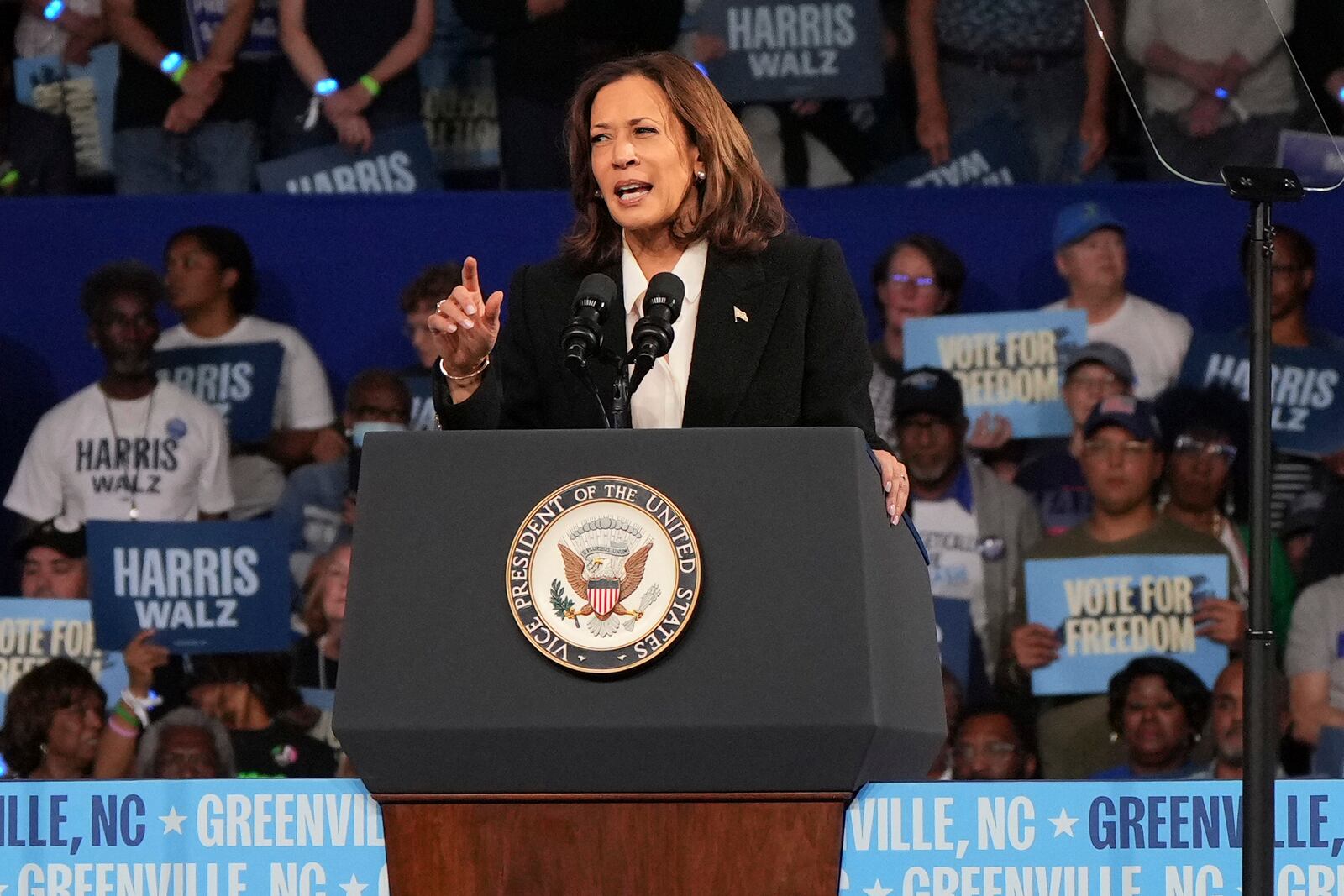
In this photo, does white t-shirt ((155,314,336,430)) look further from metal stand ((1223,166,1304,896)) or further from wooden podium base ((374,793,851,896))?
wooden podium base ((374,793,851,896))

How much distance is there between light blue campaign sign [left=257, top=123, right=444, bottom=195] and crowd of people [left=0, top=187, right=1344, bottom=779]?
0.27 metres

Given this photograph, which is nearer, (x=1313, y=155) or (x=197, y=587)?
(x=1313, y=155)

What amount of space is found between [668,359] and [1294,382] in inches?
128

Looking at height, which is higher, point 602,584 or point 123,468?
point 123,468

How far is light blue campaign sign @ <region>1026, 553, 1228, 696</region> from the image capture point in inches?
176

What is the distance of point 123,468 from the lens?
15.7ft

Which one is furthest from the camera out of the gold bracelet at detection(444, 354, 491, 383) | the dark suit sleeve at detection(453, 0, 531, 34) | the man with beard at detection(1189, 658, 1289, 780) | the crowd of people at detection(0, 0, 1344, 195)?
the dark suit sleeve at detection(453, 0, 531, 34)

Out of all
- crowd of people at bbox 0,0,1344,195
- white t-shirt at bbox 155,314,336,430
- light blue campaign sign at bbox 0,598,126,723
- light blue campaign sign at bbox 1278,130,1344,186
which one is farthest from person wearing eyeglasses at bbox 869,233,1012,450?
light blue campaign sign at bbox 1278,130,1344,186

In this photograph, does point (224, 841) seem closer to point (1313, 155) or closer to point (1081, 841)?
point (1081, 841)

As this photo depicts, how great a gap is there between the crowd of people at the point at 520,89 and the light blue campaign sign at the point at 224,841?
3470 millimetres

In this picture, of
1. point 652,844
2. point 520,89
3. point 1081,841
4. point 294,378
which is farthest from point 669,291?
point 520,89

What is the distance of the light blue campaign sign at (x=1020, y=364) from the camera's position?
4668 millimetres

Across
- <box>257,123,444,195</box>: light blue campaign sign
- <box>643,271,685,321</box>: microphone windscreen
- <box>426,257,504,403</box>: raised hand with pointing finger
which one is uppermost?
<box>257,123,444,195</box>: light blue campaign sign

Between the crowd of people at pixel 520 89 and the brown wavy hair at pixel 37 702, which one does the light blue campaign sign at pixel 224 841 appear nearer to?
the brown wavy hair at pixel 37 702
